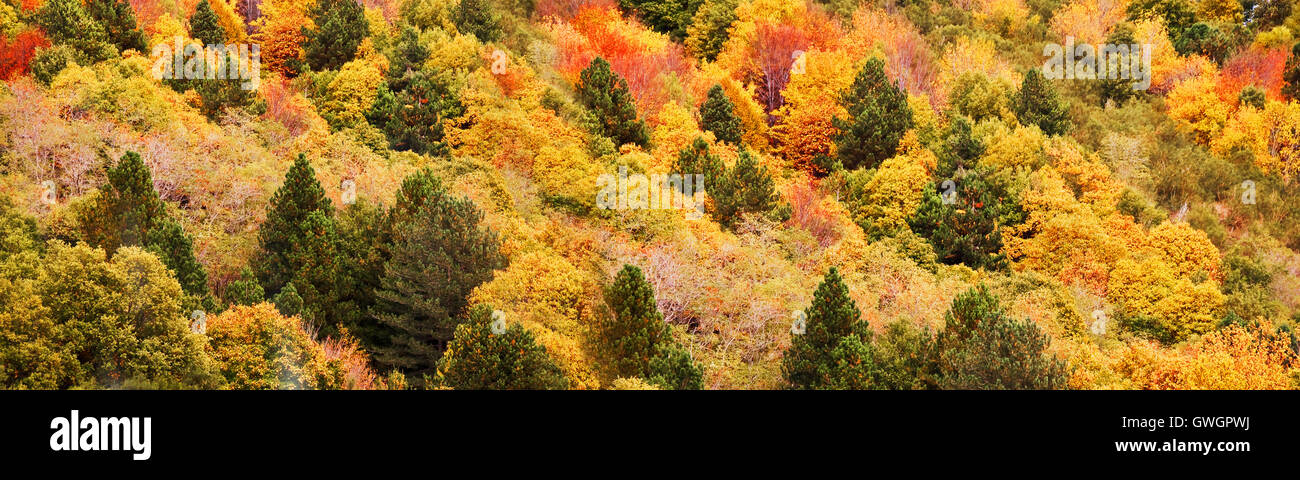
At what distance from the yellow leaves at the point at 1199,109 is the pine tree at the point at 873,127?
2468cm

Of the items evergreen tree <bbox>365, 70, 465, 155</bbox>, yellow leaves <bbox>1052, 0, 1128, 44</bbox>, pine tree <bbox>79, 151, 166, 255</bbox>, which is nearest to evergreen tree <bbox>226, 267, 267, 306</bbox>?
pine tree <bbox>79, 151, 166, 255</bbox>

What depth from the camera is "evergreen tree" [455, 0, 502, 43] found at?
329 ft

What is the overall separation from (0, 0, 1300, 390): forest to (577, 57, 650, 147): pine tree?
254 millimetres

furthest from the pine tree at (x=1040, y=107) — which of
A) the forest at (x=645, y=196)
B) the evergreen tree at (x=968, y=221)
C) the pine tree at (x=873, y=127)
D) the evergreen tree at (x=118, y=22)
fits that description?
the evergreen tree at (x=118, y=22)

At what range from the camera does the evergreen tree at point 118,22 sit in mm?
83938

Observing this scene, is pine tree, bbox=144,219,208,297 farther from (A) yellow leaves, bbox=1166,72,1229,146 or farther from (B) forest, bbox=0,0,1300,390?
(A) yellow leaves, bbox=1166,72,1229,146

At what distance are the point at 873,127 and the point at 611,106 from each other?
56.9 feet

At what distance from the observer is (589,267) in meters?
61.2

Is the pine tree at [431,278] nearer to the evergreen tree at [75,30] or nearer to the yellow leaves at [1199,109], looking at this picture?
the evergreen tree at [75,30]

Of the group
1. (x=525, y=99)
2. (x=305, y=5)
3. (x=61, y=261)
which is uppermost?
(x=305, y=5)
